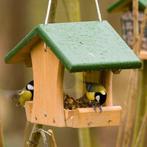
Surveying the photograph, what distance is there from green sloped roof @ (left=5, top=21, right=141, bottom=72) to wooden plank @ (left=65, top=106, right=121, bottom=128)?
122mm

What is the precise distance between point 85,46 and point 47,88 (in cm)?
15

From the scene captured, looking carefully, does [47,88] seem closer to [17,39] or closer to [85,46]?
[85,46]

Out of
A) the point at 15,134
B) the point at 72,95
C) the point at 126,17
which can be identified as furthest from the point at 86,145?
the point at 15,134

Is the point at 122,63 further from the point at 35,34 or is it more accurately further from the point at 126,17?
the point at 126,17

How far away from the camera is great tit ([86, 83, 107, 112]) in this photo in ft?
4.74

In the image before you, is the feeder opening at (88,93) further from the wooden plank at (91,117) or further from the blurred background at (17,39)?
the blurred background at (17,39)

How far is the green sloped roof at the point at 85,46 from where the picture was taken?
1354mm

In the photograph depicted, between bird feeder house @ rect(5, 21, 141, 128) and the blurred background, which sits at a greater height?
bird feeder house @ rect(5, 21, 141, 128)

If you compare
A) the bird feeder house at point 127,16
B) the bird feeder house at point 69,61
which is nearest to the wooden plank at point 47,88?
the bird feeder house at point 69,61

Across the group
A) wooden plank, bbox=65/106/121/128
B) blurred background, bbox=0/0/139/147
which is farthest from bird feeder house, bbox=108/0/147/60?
wooden plank, bbox=65/106/121/128

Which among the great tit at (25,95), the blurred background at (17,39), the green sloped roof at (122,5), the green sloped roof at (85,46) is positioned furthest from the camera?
the blurred background at (17,39)

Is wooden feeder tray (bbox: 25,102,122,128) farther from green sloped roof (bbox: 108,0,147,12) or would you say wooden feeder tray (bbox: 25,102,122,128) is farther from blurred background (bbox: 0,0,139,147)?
blurred background (bbox: 0,0,139,147)

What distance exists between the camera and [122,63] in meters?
1.39

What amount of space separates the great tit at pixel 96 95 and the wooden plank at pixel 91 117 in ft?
0.06
